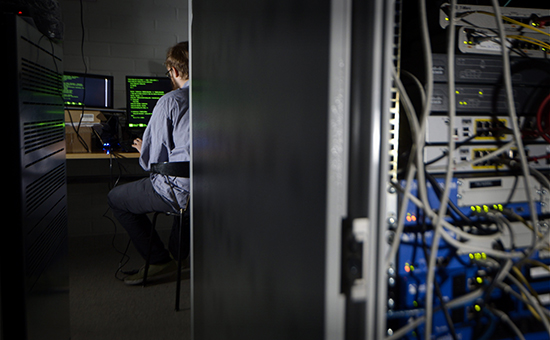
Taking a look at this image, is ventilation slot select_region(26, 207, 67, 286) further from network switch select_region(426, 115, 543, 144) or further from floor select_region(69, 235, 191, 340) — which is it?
network switch select_region(426, 115, 543, 144)

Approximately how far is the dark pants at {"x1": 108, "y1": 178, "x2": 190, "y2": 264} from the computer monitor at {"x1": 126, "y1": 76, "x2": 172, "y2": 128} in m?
0.64

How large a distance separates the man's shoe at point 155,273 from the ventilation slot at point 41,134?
3.56 ft

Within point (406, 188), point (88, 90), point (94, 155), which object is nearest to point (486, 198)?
point (406, 188)

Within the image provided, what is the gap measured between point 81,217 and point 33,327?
2.20m

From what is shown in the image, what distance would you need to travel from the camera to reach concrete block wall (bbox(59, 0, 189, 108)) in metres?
2.77

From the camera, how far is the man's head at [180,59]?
215cm

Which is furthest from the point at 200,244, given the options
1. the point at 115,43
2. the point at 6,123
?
the point at 115,43

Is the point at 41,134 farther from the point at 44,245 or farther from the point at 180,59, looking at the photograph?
the point at 180,59

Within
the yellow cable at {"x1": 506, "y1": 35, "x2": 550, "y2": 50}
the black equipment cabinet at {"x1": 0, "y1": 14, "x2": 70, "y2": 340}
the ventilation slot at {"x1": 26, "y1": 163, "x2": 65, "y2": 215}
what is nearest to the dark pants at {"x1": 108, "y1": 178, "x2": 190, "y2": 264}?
the ventilation slot at {"x1": 26, "y1": 163, "x2": 65, "y2": 215}

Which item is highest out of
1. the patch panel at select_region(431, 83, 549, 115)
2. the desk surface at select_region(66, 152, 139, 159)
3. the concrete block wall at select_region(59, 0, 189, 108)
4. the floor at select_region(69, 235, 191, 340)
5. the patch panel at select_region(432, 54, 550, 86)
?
the concrete block wall at select_region(59, 0, 189, 108)

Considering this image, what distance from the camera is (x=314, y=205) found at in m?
0.35

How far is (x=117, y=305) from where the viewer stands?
184cm

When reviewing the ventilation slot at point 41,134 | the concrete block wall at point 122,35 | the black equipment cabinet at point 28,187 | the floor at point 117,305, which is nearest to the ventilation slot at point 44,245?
the black equipment cabinet at point 28,187

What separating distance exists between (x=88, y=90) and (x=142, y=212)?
1.02 metres
